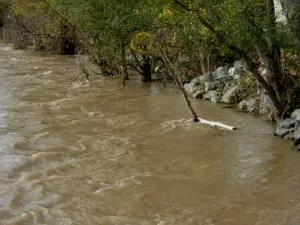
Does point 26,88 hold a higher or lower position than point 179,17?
lower

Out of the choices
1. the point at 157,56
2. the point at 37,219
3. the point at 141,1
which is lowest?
the point at 37,219

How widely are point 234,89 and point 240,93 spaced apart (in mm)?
308

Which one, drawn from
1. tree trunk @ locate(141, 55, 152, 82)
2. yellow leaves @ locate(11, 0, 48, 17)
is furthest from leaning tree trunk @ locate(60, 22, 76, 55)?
tree trunk @ locate(141, 55, 152, 82)

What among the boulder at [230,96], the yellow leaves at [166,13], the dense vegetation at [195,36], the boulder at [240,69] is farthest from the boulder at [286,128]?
the boulder at [240,69]

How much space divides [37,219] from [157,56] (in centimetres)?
1203

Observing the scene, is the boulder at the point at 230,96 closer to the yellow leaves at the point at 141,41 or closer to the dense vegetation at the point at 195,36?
the dense vegetation at the point at 195,36

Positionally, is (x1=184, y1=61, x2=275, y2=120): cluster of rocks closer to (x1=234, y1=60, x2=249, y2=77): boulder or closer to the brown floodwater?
(x1=234, y1=60, x2=249, y2=77): boulder

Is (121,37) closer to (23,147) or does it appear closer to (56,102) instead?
(56,102)

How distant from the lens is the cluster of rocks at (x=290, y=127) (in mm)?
10922

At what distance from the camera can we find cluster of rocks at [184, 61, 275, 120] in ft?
45.0

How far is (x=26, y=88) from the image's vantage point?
18719 millimetres

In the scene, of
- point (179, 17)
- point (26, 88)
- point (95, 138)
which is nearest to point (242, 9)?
point (179, 17)

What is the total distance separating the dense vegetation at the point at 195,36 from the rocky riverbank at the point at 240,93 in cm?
58

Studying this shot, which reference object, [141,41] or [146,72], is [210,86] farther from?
[146,72]
